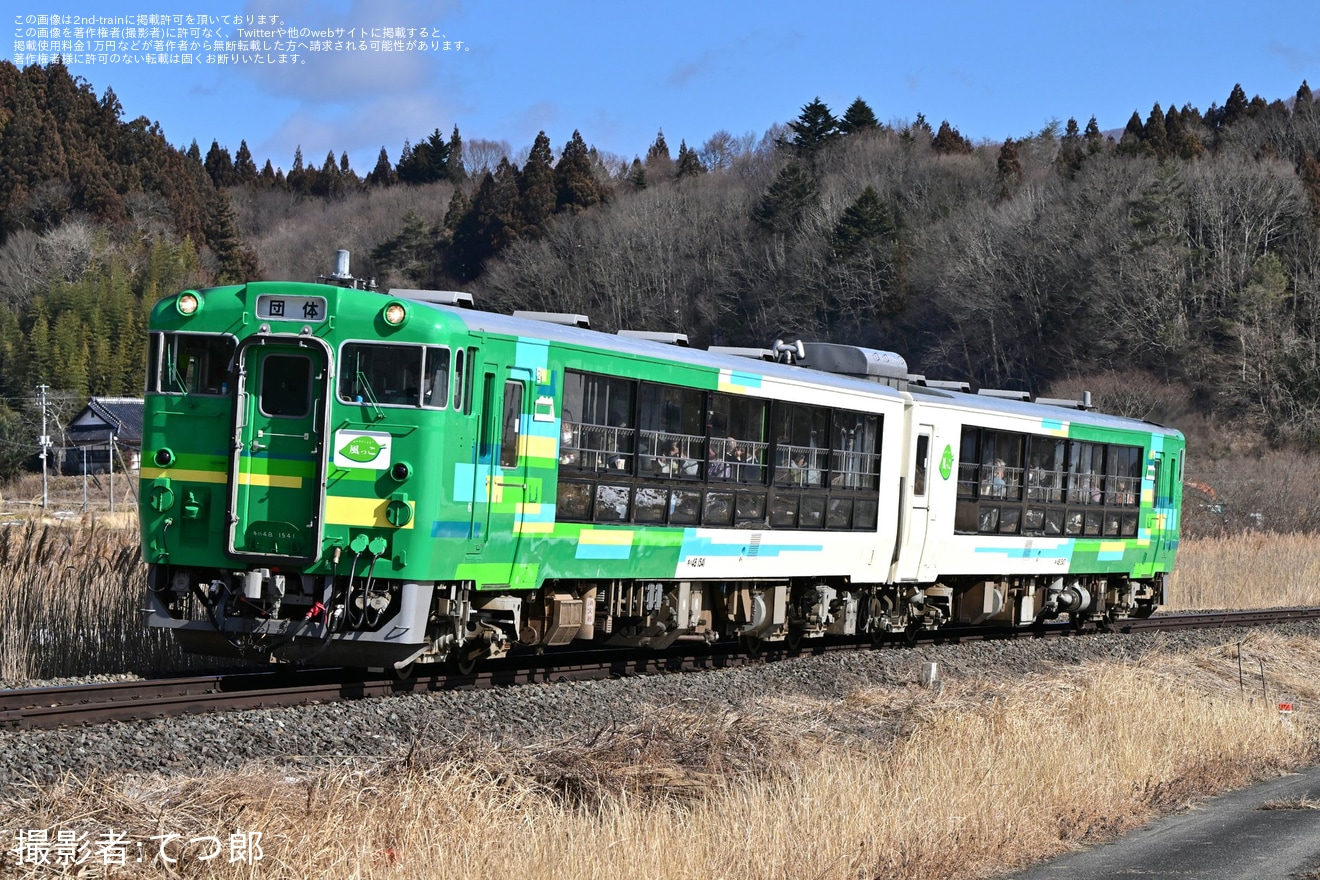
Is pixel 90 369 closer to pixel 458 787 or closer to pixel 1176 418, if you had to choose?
pixel 1176 418

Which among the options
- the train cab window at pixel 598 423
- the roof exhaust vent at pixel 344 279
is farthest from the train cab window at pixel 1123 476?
the roof exhaust vent at pixel 344 279

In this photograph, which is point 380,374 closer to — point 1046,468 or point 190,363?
point 190,363

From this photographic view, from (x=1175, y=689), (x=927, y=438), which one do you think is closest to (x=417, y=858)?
(x=1175, y=689)

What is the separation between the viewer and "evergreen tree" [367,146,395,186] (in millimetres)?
140250

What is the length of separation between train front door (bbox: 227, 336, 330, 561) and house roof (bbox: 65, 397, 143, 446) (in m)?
51.9

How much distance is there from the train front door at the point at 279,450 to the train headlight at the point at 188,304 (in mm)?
586

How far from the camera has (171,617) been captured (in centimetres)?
1215

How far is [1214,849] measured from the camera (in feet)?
28.1

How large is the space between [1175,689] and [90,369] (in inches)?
2498

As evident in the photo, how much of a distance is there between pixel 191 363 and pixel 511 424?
2.49m

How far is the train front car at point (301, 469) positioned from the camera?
460 inches

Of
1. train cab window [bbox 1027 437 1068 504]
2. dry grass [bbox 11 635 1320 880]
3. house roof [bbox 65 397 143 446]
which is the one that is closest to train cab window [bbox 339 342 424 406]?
dry grass [bbox 11 635 1320 880]

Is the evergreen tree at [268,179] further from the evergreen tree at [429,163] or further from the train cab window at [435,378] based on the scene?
the train cab window at [435,378]

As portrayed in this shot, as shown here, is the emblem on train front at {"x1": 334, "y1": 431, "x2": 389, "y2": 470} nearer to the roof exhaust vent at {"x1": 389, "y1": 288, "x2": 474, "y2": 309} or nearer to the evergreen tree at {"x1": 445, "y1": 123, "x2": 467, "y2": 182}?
the roof exhaust vent at {"x1": 389, "y1": 288, "x2": 474, "y2": 309}
